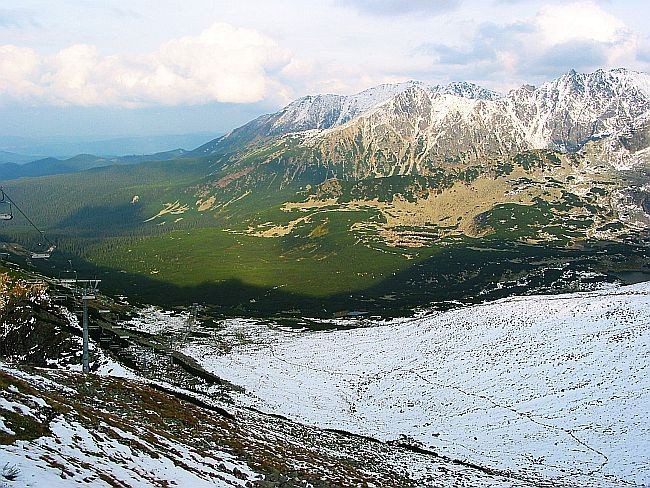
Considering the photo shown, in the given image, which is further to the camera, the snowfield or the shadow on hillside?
the shadow on hillside

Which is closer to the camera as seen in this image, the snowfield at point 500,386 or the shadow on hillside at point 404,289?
the snowfield at point 500,386

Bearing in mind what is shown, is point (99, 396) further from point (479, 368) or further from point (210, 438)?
point (479, 368)

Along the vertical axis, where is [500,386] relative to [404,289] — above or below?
above

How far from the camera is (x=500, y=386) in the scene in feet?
182

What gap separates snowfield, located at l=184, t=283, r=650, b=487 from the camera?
4064 cm

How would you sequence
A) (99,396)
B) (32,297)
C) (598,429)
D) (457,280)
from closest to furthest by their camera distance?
(99,396) → (598,429) → (32,297) → (457,280)

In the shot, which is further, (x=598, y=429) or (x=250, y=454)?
(x=598, y=429)

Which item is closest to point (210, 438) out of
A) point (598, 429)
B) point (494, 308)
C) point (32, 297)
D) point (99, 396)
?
point (99, 396)

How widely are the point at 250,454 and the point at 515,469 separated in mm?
19239

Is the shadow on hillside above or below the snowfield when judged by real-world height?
below

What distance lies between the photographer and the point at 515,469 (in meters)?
38.2

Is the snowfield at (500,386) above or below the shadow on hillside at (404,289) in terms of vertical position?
above

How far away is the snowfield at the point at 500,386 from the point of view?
40.6 metres

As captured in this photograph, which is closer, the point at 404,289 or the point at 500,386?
the point at 500,386
